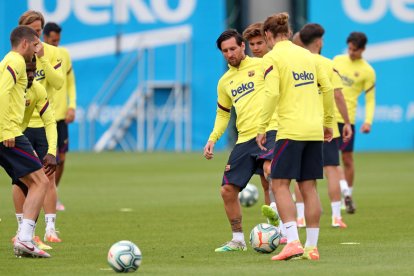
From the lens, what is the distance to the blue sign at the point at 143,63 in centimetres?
3675

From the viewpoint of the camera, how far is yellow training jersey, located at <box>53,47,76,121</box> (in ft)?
51.2

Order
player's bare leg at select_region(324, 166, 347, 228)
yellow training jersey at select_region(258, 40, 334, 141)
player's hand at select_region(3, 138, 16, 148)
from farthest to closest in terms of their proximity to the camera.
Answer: player's bare leg at select_region(324, 166, 347, 228), player's hand at select_region(3, 138, 16, 148), yellow training jersey at select_region(258, 40, 334, 141)

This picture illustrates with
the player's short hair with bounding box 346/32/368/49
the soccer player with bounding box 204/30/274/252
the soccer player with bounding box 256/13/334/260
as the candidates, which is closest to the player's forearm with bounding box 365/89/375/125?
the player's short hair with bounding box 346/32/368/49

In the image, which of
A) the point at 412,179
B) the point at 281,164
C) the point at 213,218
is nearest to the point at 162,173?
the point at 412,179

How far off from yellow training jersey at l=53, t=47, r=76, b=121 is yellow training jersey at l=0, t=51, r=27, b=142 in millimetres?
4439

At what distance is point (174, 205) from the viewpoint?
1783 cm

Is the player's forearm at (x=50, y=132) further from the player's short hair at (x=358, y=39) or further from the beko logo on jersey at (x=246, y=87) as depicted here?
the player's short hair at (x=358, y=39)

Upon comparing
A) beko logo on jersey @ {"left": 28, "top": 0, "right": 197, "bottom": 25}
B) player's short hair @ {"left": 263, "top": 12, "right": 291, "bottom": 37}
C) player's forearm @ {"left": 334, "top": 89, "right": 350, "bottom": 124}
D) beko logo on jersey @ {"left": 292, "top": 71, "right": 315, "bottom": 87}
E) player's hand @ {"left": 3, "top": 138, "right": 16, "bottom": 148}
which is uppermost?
beko logo on jersey @ {"left": 28, "top": 0, "right": 197, "bottom": 25}

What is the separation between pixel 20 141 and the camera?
10938 millimetres

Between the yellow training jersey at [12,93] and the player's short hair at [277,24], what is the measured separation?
2350 millimetres

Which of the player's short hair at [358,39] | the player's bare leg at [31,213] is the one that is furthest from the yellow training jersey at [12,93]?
the player's short hair at [358,39]

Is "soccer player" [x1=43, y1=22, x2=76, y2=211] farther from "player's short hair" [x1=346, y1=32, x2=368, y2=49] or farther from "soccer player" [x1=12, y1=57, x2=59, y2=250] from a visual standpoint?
"player's short hair" [x1=346, y1=32, x2=368, y2=49]

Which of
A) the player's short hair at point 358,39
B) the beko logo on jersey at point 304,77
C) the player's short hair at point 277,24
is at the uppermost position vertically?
the player's short hair at point 277,24

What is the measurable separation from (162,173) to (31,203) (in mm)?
14837
